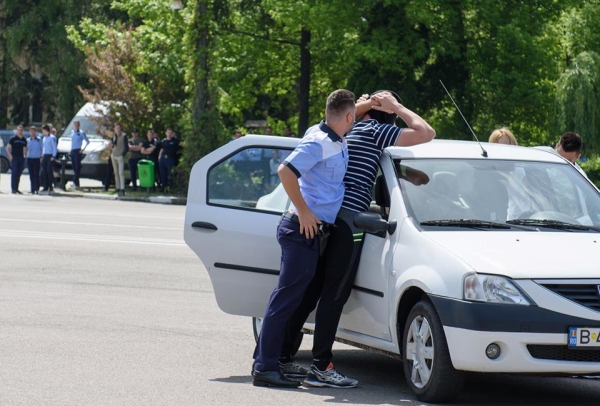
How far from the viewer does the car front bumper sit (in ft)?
21.9

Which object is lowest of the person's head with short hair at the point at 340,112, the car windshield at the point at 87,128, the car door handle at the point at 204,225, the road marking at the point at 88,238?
the road marking at the point at 88,238

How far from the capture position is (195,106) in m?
33.0

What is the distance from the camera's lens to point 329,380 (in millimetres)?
7727

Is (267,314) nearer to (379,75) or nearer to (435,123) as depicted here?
(379,75)

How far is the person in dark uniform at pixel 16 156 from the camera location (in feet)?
109

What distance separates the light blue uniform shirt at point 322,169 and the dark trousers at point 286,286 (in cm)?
17

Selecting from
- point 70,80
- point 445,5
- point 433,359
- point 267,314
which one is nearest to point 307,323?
point 267,314

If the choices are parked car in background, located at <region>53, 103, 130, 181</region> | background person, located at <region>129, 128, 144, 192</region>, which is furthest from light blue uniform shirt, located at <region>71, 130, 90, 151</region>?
background person, located at <region>129, 128, 144, 192</region>

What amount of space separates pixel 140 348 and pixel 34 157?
2482cm

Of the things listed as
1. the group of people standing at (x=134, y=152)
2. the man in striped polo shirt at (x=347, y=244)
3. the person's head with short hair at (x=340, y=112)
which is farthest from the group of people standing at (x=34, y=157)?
the person's head with short hair at (x=340, y=112)

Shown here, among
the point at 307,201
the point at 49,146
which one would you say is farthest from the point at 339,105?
the point at 49,146

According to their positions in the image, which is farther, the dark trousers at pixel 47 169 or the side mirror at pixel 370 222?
the dark trousers at pixel 47 169

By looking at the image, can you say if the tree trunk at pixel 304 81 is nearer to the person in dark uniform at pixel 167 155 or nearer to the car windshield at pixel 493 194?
the person in dark uniform at pixel 167 155

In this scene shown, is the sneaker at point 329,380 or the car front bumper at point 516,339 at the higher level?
the car front bumper at point 516,339
